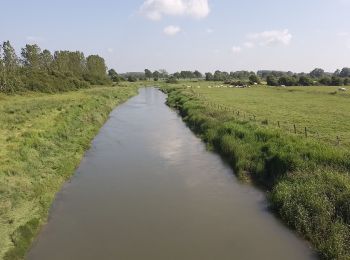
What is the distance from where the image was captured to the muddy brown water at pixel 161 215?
519 inches

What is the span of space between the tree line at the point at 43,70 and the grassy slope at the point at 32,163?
1180 inches

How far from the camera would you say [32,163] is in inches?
818

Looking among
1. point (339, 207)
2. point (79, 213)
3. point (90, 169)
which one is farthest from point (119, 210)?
point (339, 207)

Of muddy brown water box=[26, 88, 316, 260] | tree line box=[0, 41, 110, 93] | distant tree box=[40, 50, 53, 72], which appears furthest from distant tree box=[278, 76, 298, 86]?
muddy brown water box=[26, 88, 316, 260]

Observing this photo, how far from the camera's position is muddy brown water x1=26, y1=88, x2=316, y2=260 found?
519 inches

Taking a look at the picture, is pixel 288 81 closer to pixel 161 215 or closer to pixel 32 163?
pixel 32 163

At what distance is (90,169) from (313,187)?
1363 cm

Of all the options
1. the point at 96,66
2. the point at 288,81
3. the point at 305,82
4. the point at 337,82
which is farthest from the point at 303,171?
the point at 96,66

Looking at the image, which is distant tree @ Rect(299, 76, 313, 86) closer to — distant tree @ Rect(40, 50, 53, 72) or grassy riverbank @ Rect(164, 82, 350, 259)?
distant tree @ Rect(40, 50, 53, 72)

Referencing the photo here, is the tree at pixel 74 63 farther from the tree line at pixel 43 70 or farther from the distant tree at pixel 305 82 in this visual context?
the distant tree at pixel 305 82

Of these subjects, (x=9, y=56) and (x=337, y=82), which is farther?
(x=337, y=82)

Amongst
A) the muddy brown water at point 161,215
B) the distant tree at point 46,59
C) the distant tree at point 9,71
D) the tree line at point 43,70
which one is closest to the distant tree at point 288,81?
the tree line at point 43,70

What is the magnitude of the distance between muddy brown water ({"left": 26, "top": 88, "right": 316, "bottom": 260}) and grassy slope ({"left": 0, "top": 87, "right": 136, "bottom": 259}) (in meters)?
0.63

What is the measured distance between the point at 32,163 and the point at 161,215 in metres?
8.74
